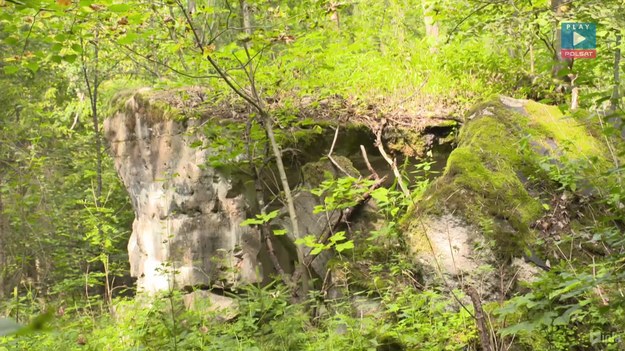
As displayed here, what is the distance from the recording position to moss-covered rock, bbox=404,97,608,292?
429 centimetres

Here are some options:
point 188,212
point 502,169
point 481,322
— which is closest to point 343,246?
point 481,322

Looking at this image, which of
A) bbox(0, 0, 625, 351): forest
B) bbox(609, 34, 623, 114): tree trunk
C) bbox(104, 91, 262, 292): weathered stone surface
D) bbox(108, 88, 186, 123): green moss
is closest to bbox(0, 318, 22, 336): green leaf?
bbox(0, 0, 625, 351): forest

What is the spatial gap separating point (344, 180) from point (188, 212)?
255 cm

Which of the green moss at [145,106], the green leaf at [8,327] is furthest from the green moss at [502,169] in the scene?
the green leaf at [8,327]

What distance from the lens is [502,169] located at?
4895 millimetres

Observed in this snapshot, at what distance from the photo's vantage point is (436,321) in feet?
12.1

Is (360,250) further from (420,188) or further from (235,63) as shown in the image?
(235,63)

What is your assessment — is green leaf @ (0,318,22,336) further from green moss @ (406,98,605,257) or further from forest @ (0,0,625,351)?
green moss @ (406,98,605,257)

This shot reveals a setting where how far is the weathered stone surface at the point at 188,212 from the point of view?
6121mm

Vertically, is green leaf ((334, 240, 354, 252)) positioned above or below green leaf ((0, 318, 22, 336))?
below

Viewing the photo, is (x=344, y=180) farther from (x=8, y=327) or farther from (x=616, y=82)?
(x=8, y=327)

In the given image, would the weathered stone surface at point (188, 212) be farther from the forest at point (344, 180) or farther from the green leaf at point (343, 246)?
the green leaf at point (343, 246)

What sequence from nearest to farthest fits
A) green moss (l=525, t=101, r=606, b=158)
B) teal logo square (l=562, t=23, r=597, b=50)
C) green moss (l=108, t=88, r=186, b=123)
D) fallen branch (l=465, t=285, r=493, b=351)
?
fallen branch (l=465, t=285, r=493, b=351), teal logo square (l=562, t=23, r=597, b=50), green moss (l=525, t=101, r=606, b=158), green moss (l=108, t=88, r=186, b=123)

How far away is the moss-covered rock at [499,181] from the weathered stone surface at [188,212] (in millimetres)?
2232
